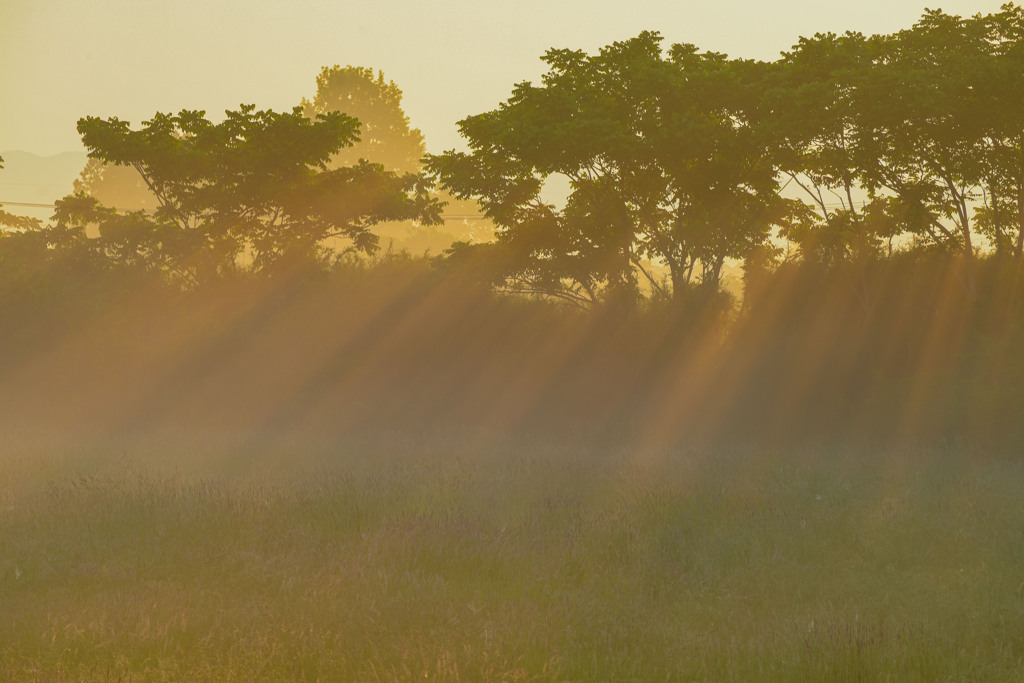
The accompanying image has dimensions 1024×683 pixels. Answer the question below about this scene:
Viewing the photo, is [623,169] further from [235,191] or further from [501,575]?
[501,575]

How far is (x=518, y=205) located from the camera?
80.8 ft

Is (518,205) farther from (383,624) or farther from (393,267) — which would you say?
(383,624)

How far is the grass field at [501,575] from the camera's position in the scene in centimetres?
518

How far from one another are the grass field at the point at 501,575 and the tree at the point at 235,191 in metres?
15.9

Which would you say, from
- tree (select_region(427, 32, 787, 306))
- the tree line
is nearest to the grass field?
the tree line

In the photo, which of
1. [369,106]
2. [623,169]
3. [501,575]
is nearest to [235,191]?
[623,169]

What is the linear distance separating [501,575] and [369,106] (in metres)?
77.5

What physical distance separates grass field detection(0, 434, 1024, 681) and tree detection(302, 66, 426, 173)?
71.1 metres

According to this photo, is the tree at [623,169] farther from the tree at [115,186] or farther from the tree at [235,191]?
the tree at [115,186]

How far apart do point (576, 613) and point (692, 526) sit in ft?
9.56

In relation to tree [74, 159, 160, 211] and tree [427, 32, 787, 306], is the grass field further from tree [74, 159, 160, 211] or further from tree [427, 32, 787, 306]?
tree [74, 159, 160, 211]

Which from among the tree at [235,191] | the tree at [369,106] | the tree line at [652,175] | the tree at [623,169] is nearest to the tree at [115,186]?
the tree at [369,106]

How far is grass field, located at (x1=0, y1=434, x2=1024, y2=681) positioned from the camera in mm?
5176

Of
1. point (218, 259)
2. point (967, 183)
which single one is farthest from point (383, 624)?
point (218, 259)
